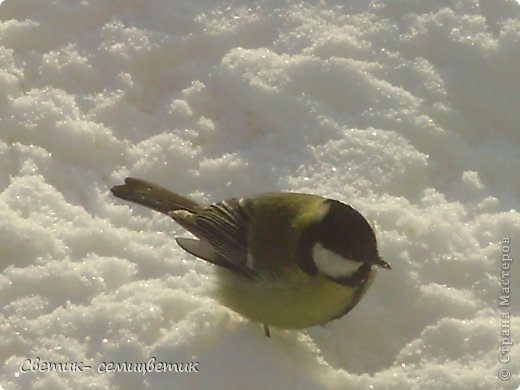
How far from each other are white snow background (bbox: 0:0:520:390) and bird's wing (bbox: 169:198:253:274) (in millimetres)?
126

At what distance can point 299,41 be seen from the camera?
142 inches

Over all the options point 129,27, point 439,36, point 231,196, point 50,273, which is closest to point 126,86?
point 129,27

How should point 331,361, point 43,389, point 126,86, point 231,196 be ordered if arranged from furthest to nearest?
point 126,86 < point 231,196 < point 331,361 < point 43,389

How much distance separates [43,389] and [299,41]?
5.53ft

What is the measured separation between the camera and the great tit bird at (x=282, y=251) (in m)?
2.63

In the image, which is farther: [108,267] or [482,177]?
[482,177]

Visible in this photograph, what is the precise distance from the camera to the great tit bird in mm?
2635

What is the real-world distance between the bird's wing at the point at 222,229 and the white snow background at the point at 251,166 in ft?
0.41

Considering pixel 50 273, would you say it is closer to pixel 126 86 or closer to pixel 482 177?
pixel 126 86

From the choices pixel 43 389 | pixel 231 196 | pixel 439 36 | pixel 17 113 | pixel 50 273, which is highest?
pixel 439 36

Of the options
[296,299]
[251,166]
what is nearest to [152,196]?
[251,166]

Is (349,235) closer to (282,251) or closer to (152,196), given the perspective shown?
(282,251)

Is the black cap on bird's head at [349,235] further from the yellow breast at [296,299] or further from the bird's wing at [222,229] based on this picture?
the bird's wing at [222,229]

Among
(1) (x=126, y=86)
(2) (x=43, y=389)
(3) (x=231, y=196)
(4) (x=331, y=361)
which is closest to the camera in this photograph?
(2) (x=43, y=389)
